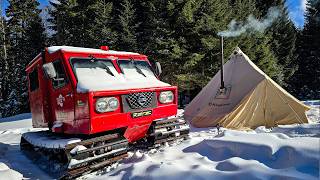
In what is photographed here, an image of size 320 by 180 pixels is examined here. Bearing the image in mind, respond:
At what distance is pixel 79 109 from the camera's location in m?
5.96

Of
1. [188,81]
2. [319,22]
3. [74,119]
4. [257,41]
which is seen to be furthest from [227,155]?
[319,22]

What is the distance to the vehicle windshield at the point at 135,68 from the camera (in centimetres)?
743

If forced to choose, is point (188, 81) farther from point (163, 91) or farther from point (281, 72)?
point (281, 72)

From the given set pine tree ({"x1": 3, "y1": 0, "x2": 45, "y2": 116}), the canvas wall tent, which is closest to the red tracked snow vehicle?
the canvas wall tent

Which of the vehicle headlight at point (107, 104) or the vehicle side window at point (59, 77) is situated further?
the vehicle side window at point (59, 77)

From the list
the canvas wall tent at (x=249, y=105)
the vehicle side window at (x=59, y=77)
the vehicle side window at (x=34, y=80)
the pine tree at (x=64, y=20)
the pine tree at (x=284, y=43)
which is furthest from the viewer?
the pine tree at (x=284, y=43)

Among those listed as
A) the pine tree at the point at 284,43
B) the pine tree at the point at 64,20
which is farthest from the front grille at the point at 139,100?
the pine tree at the point at 284,43

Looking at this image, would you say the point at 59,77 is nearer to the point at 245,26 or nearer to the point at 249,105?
the point at 249,105

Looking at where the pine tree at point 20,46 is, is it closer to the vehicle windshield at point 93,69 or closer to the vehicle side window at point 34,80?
the vehicle side window at point 34,80

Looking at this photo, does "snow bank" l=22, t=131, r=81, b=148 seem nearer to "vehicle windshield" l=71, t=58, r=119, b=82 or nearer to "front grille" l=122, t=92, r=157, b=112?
"front grille" l=122, t=92, r=157, b=112

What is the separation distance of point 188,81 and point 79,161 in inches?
636

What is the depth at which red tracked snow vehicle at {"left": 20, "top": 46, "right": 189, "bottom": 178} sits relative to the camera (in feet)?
18.9

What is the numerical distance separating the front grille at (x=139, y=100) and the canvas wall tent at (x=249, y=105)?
3.68 m

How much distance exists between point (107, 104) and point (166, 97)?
1724mm
